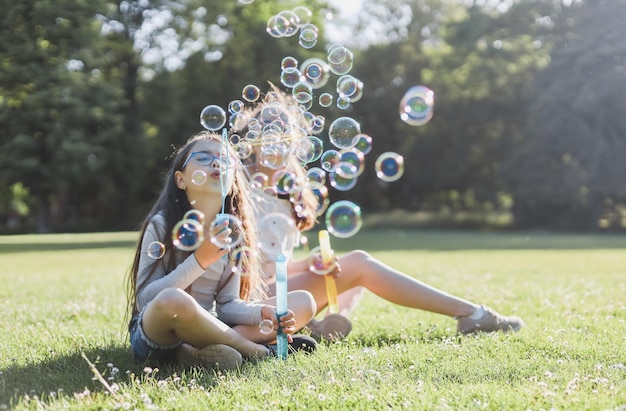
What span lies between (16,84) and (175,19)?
10.5 metres

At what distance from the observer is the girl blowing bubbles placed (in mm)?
3799

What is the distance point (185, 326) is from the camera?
12.2 ft

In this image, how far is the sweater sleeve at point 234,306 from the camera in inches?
164

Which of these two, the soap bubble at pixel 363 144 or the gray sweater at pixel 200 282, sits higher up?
the soap bubble at pixel 363 144

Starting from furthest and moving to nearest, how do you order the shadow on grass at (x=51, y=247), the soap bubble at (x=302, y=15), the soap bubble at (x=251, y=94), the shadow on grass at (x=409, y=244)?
1. the shadow on grass at (x=51, y=247)
2. the shadow on grass at (x=409, y=244)
3. the soap bubble at (x=302, y=15)
4. the soap bubble at (x=251, y=94)

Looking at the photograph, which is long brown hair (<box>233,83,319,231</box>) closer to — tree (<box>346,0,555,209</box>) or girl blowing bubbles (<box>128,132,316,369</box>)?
girl blowing bubbles (<box>128,132,316,369</box>)

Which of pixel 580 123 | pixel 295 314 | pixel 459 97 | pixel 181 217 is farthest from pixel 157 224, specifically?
pixel 459 97

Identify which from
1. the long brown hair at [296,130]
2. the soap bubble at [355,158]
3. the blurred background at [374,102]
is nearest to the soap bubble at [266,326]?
the long brown hair at [296,130]

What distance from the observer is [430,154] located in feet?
130

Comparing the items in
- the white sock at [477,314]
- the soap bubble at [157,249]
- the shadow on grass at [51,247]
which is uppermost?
the soap bubble at [157,249]

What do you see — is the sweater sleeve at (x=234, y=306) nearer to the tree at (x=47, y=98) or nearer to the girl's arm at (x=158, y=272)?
the girl's arm at (x=158, y=272)

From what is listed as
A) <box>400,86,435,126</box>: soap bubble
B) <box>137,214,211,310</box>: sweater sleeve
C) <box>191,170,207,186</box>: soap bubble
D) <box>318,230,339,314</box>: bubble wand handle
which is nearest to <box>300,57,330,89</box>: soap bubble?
<box>400,86,435,126</box>: soap bubble

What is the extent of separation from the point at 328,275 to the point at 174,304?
58.3 inches

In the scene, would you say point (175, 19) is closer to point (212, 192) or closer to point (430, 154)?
point (430, 154)
